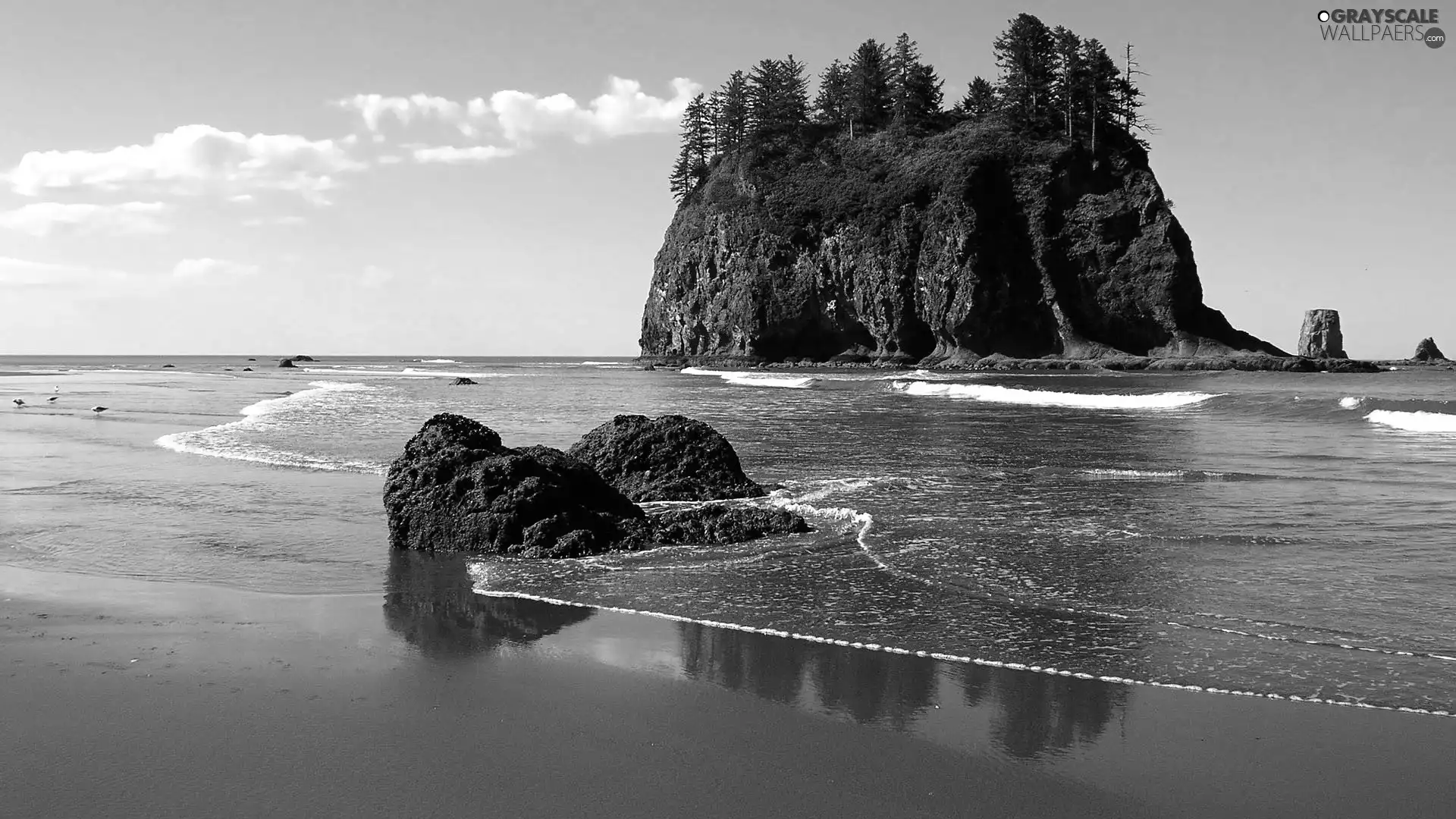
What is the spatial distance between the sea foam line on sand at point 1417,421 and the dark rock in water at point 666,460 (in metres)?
15.4

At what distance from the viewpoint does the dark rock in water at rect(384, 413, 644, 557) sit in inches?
306

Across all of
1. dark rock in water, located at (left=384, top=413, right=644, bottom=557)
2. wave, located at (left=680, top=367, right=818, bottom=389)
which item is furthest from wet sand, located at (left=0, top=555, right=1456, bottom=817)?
wave, located at (left=680, top=367, right=818, bottom=389)

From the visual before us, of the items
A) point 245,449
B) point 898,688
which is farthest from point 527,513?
point 245,449

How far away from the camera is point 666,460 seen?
10695mm

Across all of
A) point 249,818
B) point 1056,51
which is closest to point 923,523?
point 249,818

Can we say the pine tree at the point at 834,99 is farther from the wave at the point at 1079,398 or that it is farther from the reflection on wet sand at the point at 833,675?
the reflection on wet sand at the point at 833,675

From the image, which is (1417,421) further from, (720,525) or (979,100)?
(979,100)

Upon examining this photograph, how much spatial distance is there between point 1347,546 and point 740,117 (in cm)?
9080

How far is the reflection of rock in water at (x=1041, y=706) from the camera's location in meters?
3.85

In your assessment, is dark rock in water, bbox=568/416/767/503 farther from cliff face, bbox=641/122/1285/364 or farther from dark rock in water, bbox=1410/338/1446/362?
dark rock in water, bbox=1410/338/1446/362

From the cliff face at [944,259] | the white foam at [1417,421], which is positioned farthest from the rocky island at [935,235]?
the white foam at [1417,421]

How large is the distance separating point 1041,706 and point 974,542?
12.0 ft

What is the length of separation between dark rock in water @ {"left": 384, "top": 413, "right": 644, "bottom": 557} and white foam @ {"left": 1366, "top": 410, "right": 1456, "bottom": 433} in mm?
17717

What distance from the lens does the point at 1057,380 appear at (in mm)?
44531
